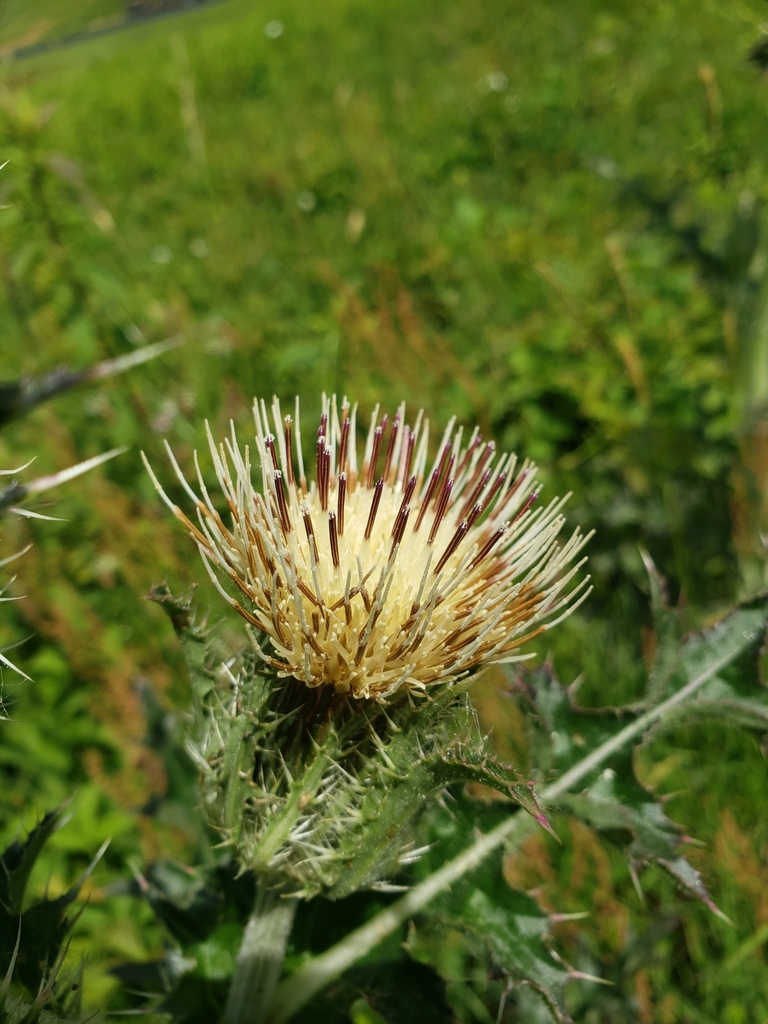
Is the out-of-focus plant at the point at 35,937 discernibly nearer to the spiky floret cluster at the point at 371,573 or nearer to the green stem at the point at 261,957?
the green stem at the point at 261,957

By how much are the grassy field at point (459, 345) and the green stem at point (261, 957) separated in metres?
0.42

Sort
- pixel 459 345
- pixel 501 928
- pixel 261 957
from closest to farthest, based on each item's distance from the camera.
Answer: pixel 261 957 < pixel 501 928 < pixel 459 345

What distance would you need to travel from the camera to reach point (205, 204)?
6836 mm

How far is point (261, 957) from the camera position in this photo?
149cm

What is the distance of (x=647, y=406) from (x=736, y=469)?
1.68 feet

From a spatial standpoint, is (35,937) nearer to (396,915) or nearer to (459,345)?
(396,915)

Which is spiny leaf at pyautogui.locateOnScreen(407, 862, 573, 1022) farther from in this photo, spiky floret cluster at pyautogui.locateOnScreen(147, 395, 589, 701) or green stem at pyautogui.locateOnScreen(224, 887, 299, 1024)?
spiky floret cluster at pyautogui.locateOnScreen(147, 395, 589, 701)

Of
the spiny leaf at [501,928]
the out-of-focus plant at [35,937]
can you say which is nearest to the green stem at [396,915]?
the spiny leaf at [501,928]

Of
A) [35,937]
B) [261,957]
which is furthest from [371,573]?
[35,937]

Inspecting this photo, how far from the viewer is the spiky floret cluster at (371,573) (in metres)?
1.36

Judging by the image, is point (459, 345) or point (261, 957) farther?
point (459, 345)

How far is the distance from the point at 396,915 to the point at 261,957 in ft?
1.07

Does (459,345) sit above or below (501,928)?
above

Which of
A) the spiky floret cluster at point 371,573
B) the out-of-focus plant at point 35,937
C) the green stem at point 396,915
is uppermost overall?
the spiky floret cluster at point 371,573
